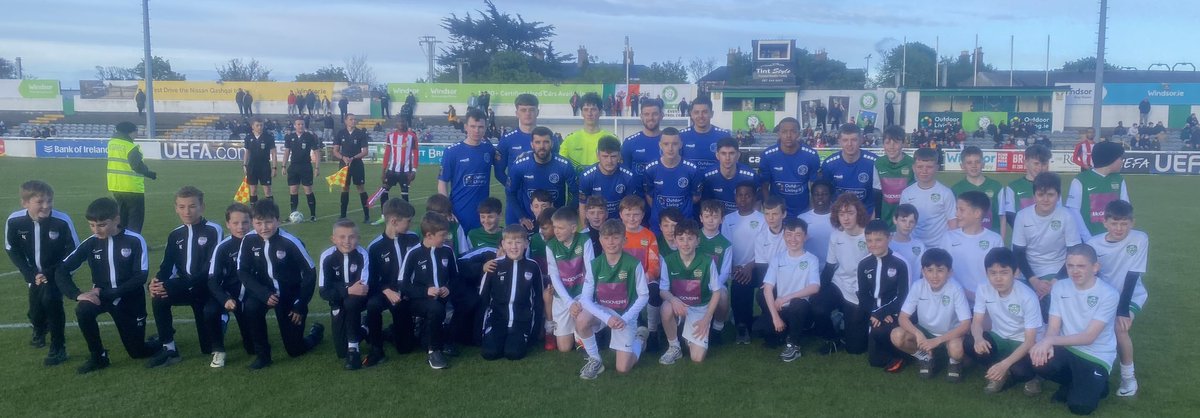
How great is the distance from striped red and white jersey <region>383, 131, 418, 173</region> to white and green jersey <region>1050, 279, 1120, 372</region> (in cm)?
957

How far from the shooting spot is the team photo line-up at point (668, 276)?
4.87m

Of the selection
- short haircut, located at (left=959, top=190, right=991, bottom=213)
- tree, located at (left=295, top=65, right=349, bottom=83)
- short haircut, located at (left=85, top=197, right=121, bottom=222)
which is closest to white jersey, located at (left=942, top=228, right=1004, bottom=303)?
short haircut, located at (left=959, top=190, right=991, bottom=213)

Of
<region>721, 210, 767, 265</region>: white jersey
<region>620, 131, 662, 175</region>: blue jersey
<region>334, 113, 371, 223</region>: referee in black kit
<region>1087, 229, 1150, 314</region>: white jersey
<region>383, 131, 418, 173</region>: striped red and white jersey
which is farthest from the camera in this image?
<region>334, 113, 371, 223</region>: referee in black kit

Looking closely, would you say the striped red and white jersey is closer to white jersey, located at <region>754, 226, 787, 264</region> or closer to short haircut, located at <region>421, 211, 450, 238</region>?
short haircut, located at <region>421, 211, 450, 238</region>

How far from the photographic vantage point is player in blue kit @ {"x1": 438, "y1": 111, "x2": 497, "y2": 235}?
23.3 feet

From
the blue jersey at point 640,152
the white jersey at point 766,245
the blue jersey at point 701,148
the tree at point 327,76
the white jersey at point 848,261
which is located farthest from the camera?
the tree at point 327,76

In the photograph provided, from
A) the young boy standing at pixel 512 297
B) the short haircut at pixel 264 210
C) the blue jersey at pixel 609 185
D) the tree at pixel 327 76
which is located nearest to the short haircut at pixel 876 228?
the blue jersey at pixel 609 185

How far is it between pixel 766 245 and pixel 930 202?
133 centimetres

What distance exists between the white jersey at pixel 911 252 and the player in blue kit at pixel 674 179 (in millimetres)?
1551

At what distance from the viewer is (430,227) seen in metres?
5.51

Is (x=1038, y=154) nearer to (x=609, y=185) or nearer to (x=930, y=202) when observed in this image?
(x=930, y=202)

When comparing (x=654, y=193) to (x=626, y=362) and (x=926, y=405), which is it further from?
(x=926, y=405)

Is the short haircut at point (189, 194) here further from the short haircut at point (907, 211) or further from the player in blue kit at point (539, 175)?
the short haircut at point (907, 211)

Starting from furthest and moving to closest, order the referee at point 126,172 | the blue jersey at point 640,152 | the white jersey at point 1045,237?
the referee at point 126,172, the blue jersey at point 640,152, the white jersey at point 1045,237
